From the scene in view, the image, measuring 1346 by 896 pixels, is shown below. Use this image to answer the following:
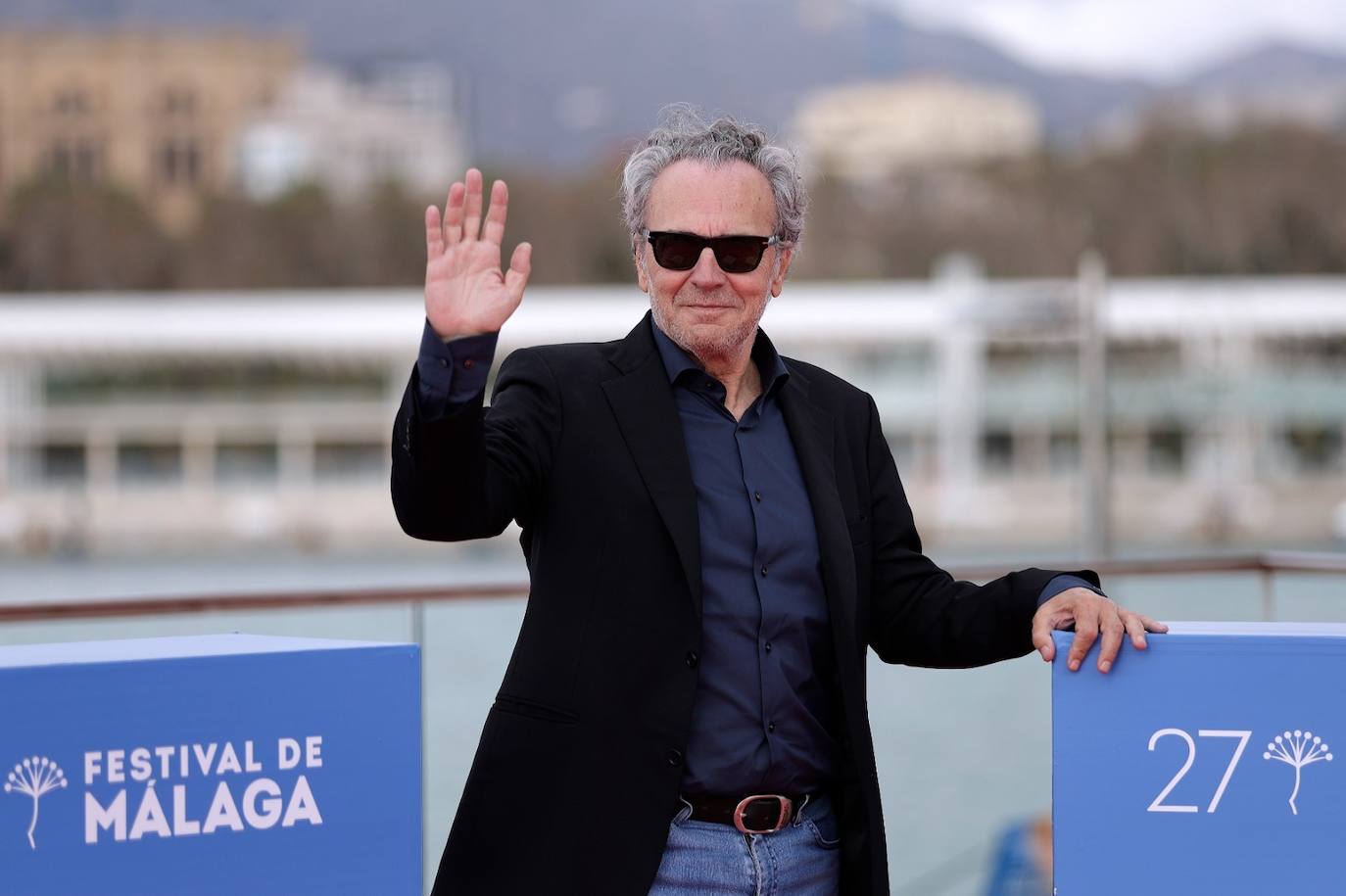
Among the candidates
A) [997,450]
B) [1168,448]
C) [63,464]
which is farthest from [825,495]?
[1168,448]

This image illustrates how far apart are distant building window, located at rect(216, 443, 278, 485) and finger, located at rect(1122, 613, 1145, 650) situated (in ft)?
121

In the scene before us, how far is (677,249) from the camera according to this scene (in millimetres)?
1889

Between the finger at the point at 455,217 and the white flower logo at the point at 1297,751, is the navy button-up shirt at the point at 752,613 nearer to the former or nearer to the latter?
the finger at the point at 455,217

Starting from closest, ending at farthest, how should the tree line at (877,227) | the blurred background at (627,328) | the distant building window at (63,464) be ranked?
the blurred background at (627,328) → the distant building window at (63,464) → the tree line at (877,227)

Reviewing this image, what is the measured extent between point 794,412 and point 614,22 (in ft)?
495

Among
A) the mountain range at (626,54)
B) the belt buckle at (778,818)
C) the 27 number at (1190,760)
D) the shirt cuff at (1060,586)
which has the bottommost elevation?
the belt buckle at (778,818)

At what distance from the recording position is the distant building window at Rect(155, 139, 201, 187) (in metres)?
77.3

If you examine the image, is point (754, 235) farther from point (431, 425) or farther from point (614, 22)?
point (614, 22)

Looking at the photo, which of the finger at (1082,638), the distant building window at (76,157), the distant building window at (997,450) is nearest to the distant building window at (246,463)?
the distant building window at (997,450)

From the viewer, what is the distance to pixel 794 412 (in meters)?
2.01

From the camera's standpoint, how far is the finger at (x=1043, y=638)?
1820mm

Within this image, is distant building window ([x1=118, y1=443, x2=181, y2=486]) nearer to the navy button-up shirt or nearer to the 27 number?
the navy button-up shirt

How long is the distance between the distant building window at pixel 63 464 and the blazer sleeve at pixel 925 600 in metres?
37.0

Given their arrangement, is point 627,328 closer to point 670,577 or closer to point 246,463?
point 246,463
